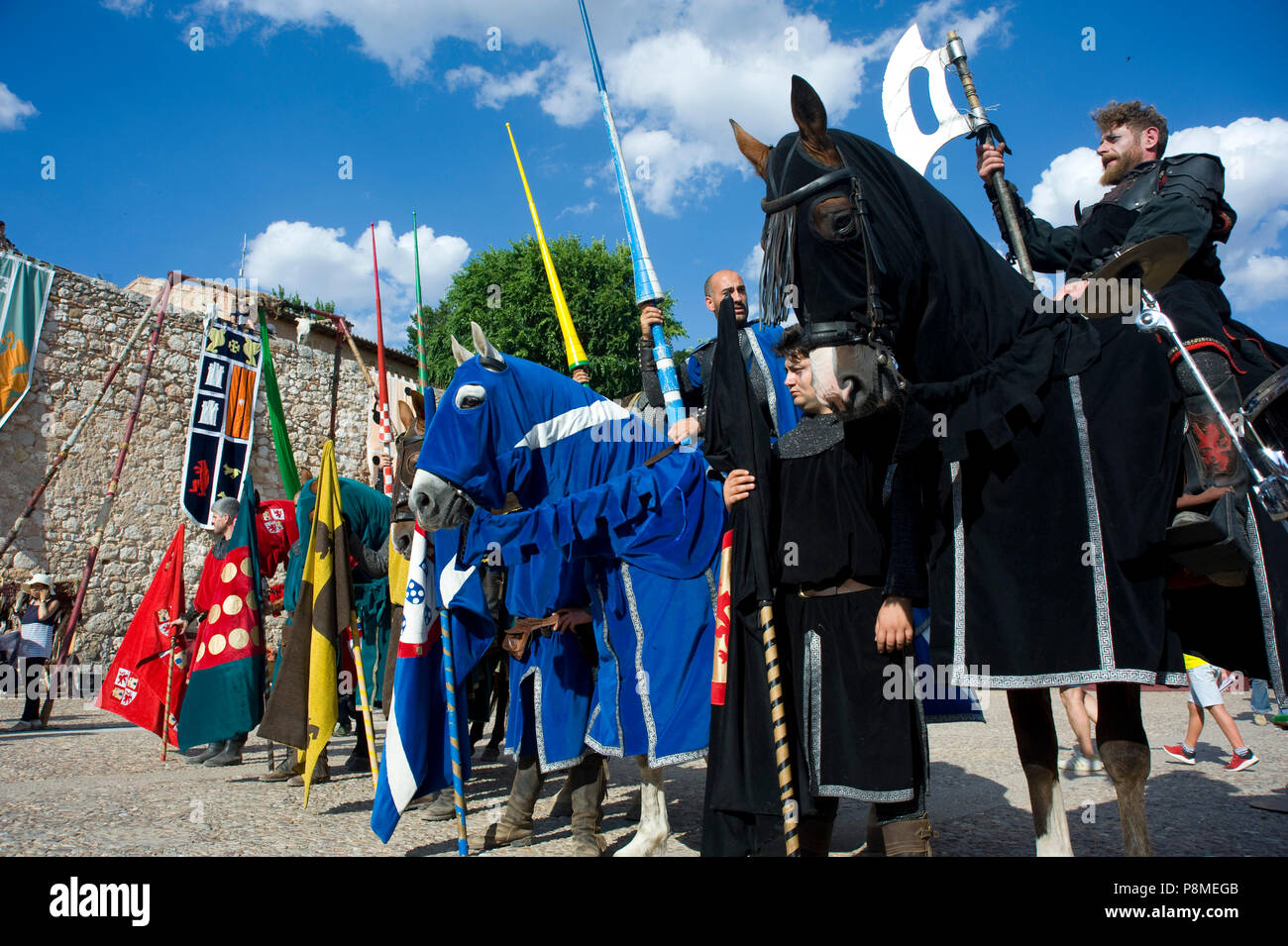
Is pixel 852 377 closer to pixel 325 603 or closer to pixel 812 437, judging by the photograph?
pixel 812 437

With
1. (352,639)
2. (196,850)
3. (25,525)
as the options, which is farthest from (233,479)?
(196,850)

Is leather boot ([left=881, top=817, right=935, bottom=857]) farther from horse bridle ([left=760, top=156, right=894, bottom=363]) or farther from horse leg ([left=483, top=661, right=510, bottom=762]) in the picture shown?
horse leg ([left=483, top=661, right=510, bottom=762])

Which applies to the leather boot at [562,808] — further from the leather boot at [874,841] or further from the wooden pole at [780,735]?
the wooden pole at [780,735]

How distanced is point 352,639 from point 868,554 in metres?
3.76

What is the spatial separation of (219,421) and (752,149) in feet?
54.9

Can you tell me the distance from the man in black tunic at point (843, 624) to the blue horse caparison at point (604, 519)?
3.01ft

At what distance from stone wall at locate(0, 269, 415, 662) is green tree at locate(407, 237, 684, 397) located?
8.43 meters

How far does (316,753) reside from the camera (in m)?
4.99

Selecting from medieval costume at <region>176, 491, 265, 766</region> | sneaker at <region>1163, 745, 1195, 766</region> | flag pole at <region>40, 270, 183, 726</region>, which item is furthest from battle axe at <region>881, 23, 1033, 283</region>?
flag pole at <region>40, 270, 183, 726</region>

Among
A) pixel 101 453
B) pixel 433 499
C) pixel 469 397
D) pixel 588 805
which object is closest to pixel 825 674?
pixel 588 805

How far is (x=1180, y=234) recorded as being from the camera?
2.59 m
